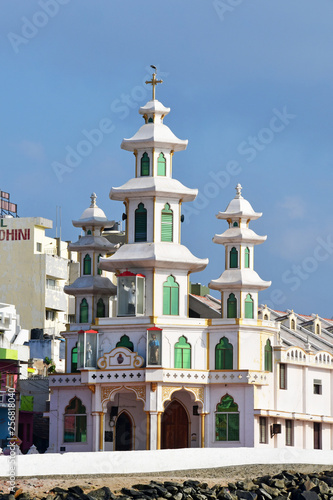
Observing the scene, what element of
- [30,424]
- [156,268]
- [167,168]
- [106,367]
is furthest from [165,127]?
[30,424]

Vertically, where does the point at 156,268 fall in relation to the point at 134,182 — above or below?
below

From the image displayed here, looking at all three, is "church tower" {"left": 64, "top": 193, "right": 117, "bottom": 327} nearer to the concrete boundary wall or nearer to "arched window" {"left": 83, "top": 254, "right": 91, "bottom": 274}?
"arched window" {"left": 83, "top": 254, "right": 91, "bottom": 274}

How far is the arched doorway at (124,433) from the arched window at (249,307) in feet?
28.3

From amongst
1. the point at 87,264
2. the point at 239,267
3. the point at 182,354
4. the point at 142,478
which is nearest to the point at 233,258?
the point at 239,267

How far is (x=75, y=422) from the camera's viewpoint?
72.8 m

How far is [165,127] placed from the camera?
75688 mm

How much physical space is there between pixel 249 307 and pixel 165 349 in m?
5.55

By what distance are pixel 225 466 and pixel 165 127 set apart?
22.1 meters

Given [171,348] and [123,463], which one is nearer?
[123,463]

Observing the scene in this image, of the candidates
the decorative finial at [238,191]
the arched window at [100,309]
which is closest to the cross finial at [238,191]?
the decorative finial at [238,191]

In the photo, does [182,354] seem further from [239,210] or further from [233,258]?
[239,210]

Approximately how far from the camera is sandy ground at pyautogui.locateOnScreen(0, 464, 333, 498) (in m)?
54.0

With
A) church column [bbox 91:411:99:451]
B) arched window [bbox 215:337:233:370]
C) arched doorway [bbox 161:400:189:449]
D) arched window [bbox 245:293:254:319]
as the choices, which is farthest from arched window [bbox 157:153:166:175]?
church column [bbox 91:411:99:451]

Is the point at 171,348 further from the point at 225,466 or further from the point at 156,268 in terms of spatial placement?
the point at 225,466
